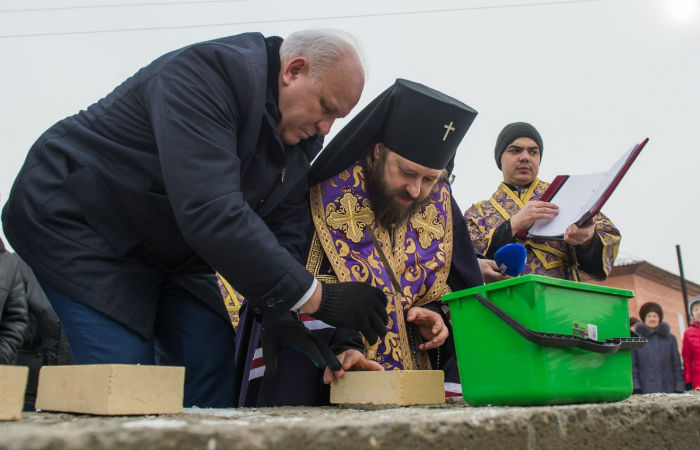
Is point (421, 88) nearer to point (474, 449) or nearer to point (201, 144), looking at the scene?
point (201, 144)

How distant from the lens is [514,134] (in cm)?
404

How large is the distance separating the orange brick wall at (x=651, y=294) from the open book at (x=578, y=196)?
15.9m

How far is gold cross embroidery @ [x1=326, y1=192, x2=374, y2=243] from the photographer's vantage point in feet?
9.08

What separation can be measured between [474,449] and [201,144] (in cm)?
103

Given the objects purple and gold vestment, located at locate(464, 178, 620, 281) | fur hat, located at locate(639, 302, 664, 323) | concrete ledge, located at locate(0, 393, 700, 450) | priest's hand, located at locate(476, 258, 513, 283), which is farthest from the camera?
fur hat, located at locate(639, 302, 664, 323)

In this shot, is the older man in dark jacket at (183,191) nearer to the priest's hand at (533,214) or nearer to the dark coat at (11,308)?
the priest's hand at (533,214)

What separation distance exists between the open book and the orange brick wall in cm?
1595

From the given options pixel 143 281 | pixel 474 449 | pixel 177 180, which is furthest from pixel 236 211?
pixel 474 449

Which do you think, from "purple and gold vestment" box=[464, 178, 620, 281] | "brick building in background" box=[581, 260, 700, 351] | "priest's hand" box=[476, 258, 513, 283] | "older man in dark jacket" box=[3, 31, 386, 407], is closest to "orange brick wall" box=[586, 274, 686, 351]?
"brick building in background" box=[581, 260, 700, 351]

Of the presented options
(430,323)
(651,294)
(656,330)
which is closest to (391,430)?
(430,323)

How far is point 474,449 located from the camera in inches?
48.4

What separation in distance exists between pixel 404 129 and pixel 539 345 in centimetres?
139

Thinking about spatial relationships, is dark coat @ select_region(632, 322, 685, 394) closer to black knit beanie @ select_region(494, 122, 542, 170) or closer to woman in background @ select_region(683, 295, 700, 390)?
woman in background @ select_region(683, 295, 700, 390)

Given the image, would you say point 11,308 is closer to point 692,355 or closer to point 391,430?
point 391,430
